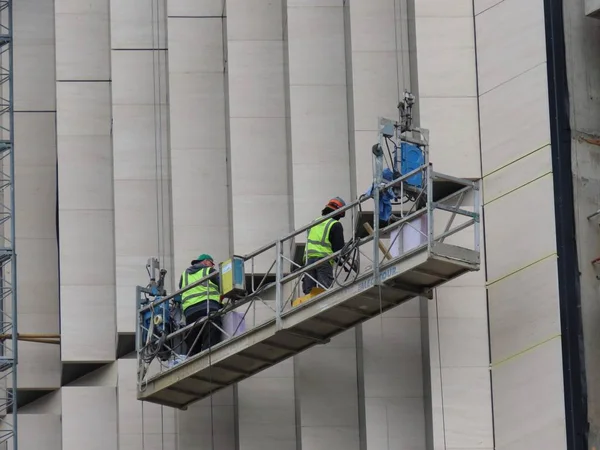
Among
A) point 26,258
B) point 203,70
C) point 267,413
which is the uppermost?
point 203,70

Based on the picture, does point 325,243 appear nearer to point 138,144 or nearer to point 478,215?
point 478,215

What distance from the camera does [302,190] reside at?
41.4 m

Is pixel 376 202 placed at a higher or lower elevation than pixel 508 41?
lower

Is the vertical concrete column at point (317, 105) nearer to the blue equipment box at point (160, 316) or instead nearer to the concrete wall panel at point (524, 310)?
the blue equipment box at point (160, 316)

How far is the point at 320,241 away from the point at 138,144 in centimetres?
918

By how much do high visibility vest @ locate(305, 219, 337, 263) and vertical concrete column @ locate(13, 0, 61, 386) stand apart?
395 inches

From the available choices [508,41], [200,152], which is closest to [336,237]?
[508,41]

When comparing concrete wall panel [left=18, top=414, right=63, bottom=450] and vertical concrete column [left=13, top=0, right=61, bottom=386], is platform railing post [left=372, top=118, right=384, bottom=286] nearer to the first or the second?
concrete wall panel [left=18, top=414, right=63, bottom=450]

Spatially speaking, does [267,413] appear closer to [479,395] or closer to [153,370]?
[153,370]

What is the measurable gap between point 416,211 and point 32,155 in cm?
1514

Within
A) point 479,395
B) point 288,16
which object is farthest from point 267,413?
point 288,16

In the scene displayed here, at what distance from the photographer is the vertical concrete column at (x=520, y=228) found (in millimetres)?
36531

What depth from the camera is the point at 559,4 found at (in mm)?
38125

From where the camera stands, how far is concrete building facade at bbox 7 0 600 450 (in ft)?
122
